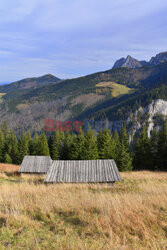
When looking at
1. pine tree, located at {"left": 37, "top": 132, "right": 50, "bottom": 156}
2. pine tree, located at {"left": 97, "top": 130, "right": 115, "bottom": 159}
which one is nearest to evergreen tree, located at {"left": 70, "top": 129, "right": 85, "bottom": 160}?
pine tree, located at {"left": 97, "top": 130, "right": 115, "bottom": 159}

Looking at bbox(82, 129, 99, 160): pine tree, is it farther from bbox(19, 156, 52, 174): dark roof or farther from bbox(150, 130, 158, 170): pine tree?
bbox(150, 130, 158, 170): pine tree

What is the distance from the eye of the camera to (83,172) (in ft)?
67.1

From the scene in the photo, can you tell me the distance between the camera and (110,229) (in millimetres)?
4504

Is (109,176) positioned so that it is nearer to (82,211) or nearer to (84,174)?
(84,174)

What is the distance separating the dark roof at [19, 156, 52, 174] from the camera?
101ft

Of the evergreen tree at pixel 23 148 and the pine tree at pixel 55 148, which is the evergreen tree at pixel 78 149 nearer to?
the pine tree at pixel 55 148

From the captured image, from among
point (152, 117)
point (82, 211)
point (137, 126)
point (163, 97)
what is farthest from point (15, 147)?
point (163, 97)

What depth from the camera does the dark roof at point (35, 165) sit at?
3073cm

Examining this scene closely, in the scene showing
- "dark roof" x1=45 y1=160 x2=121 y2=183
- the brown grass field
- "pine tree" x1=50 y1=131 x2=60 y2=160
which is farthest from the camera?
"pine tree" x1=50 y1=131 x2=60 y2=160

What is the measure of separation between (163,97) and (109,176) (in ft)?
658

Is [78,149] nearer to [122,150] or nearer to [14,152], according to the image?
[122,150]

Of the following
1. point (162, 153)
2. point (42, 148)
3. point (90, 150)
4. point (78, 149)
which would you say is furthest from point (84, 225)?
point (42, 148)

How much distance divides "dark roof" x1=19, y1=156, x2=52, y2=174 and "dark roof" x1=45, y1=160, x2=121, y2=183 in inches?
398

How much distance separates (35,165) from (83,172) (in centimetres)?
1470
